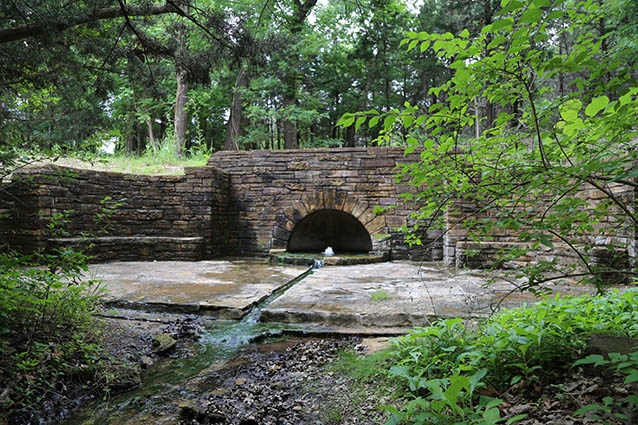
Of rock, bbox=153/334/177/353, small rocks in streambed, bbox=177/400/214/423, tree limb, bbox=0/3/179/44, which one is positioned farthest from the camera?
rock, bbox=153/334/177/353

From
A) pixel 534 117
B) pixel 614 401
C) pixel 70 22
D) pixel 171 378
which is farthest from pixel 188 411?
pixel 70 22

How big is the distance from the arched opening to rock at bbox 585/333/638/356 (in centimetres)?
791

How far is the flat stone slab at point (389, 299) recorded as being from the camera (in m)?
3.25

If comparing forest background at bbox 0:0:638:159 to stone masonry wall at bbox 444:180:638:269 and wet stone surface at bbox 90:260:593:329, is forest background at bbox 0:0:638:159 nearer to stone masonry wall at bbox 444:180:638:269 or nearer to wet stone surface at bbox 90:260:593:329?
wet stone surface at bbox 90:260:593:329

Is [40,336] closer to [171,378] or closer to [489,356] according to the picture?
[171,378]

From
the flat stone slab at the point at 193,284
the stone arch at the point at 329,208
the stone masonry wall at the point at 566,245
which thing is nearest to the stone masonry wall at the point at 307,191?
the stone arch at the point at 329,208

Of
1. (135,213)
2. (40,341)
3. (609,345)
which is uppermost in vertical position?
(135,213)

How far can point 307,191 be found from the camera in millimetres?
8289

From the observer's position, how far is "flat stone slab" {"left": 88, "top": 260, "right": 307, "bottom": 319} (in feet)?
12.2

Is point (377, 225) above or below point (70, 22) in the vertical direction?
below

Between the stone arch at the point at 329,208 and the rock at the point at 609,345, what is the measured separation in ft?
20.0

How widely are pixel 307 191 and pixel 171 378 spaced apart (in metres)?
6.16

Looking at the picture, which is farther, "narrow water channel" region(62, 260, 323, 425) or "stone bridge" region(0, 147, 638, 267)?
"stone bridge" region(0, 147, 638, 267)

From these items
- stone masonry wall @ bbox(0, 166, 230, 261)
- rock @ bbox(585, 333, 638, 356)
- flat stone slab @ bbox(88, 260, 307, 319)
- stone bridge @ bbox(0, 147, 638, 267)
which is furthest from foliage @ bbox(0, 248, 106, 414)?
stone bridge @ bbox(0, 147, 638, 267)
